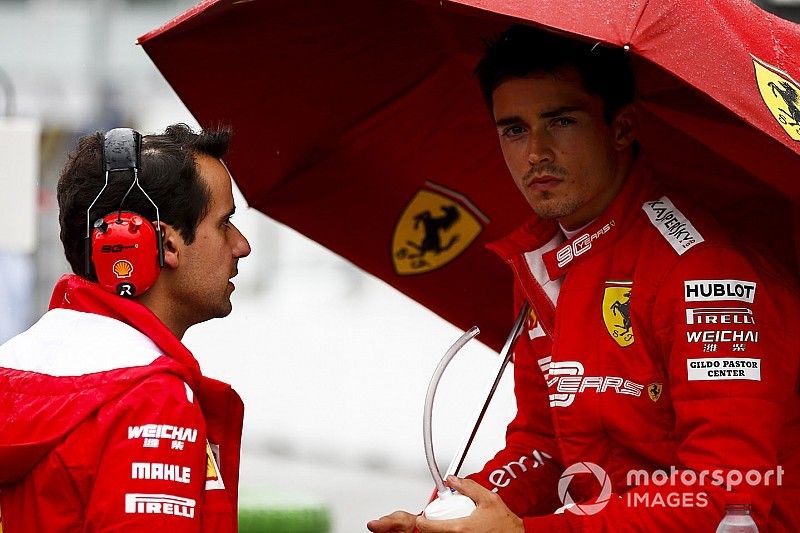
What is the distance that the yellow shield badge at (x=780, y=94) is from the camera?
2658 mm

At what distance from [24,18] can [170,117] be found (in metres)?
4.79

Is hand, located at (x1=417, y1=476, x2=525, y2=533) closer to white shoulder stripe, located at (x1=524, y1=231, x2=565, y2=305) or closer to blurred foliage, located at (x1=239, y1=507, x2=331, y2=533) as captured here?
white shoulder stripe, located at (x1=524, y1=231, x2=565, y2=305)

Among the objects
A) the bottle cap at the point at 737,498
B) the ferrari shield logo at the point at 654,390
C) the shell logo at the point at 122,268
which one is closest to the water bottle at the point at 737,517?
the bottle cap at the point at 737,498

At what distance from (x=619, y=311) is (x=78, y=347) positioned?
3.84ft

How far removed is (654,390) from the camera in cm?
294

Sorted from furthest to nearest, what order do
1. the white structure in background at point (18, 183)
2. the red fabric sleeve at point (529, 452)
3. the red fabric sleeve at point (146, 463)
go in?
the white structure in background at point (18, 183)
the red fabric sleeve at point (529, 452)
the red fabric sleeve at point (146, 463)

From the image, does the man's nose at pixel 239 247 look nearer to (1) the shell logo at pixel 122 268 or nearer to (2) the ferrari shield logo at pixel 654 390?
(1) the shell logo at pixel 122 268

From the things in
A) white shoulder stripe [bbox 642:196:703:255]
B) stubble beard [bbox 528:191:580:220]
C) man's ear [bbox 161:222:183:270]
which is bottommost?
man's ear [bbox 161:222:183:270]

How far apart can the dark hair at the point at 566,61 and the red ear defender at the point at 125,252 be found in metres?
0.98

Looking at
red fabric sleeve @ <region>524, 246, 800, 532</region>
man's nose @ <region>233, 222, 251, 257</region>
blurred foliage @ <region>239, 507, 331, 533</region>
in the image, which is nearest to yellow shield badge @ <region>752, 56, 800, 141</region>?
red fabric sleeve @ <region>524, 246, 800, 532</region>

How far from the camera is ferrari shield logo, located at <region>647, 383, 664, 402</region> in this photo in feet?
9.62

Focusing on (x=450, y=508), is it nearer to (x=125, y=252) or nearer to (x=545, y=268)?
(x=545, y=268)

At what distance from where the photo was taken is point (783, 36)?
3082mm

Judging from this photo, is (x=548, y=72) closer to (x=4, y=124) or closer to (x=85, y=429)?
(x=85, y=429)
